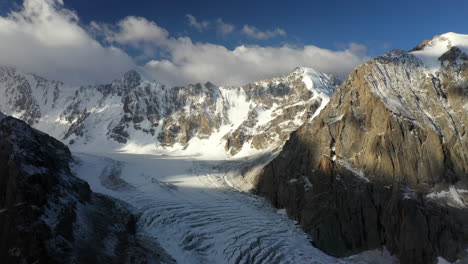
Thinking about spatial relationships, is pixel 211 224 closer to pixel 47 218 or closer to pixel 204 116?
pixel 47 218

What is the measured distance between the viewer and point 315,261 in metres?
36.5

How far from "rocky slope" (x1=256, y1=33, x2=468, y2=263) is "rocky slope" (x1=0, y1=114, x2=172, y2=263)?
23050 mm

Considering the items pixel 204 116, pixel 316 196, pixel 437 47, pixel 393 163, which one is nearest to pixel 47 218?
pixel 316 196

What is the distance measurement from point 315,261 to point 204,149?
4293 inches

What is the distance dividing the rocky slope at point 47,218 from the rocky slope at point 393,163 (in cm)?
2305

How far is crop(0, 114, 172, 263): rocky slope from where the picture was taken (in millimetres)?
23406

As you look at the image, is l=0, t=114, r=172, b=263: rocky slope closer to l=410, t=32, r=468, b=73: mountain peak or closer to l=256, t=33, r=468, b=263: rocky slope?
l=256, t=33, r=468, b=263: rocky slope

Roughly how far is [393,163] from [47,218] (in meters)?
37.8

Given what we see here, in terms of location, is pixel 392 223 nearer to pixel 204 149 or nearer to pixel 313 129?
pixel 313 129

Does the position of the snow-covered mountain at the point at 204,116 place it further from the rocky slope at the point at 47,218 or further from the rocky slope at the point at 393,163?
the rocky slope at the point at 47,218

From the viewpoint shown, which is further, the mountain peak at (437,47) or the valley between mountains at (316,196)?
the mountain peak at (437,47)

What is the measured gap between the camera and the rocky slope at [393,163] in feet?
124

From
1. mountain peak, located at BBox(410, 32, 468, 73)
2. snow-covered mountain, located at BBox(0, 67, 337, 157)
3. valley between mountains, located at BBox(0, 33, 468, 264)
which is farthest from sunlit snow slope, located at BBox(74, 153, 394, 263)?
snow-covered mountain, located at BBox(0, 67, 337, 157)

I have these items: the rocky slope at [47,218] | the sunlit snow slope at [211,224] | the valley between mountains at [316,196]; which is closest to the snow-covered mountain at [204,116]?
the sunlit snow slope at [211,224]
